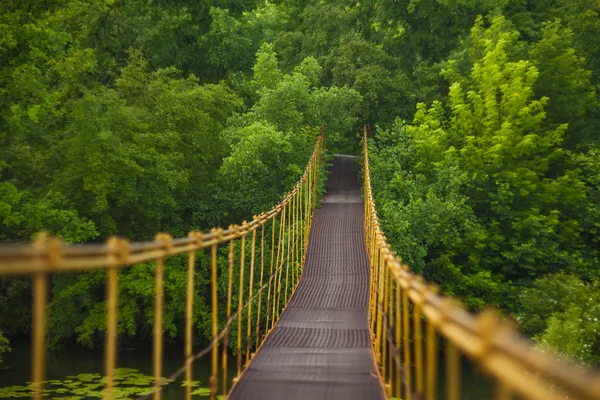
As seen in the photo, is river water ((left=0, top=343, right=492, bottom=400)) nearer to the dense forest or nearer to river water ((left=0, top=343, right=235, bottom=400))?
river water ((left=0, top=343, right=235, bottom=400))

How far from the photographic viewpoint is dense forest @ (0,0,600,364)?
15094 mm

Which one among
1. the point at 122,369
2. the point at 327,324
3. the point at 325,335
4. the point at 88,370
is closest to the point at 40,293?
Result: the point at 325,335

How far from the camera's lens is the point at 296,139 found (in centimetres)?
1777

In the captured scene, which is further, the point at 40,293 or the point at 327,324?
the point at 327,324

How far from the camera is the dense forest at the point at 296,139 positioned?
1509cm

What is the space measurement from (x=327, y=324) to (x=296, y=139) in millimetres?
9996

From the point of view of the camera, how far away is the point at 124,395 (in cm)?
1310

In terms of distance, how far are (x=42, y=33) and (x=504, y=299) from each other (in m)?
12.2

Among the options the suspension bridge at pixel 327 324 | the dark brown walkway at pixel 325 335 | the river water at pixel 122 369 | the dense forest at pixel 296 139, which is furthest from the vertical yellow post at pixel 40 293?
the dense forest at pixel 296 139

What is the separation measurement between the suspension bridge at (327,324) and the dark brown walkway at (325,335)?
1 cm

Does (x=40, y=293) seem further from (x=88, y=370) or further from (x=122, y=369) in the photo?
(x=88, y=370)

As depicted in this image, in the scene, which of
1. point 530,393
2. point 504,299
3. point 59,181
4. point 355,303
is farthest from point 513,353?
point 504,299

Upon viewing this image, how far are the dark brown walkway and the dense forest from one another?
1792mm

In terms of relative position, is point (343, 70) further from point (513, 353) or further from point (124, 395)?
point (513, 353)
